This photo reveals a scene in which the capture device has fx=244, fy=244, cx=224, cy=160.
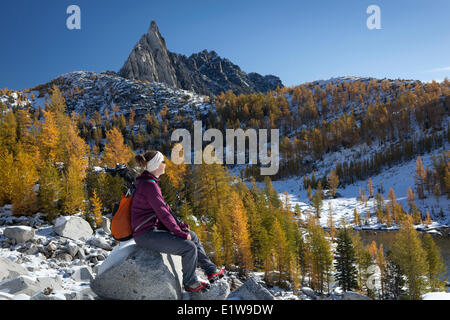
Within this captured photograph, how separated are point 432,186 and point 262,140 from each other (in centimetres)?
9943

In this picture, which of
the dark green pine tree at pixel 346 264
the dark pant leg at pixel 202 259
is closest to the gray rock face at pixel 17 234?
the dark pant leg at pixel 202 259

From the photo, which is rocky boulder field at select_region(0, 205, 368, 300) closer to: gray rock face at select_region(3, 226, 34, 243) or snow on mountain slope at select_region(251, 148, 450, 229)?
gray rock face at select_region(3, 226, 34, 243)

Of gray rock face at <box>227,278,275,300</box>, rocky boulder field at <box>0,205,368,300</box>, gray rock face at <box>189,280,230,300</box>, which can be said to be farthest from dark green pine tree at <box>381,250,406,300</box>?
gray rock face at <box>189,280,230,300</box>

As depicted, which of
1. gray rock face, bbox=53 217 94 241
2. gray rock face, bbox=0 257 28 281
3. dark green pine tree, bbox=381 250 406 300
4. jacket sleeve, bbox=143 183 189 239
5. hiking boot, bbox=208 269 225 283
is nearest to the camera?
jacket sleeve, bbox=143 183 189 239

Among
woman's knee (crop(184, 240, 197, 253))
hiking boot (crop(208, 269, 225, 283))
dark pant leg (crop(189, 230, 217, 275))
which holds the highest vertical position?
woman's knee (crop(184, 240, 197, 253))

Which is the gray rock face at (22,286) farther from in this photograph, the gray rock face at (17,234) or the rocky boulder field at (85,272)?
Result: the gray rock face at (17,234)

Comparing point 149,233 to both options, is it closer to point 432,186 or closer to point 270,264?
point 270,264

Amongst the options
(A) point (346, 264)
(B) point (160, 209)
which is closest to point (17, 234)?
(B) point (160, 209)

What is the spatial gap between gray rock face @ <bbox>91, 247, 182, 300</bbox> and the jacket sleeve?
4.47 ft

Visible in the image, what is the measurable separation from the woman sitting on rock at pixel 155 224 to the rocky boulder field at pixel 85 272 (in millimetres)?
716

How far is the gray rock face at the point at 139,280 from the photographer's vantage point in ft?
19.2

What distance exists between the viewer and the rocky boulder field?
587 cm

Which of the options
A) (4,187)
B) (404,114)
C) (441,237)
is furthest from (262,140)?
(4,187)

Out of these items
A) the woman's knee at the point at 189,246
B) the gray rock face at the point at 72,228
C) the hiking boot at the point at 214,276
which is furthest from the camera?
the gray rock face at the point at 72,228
